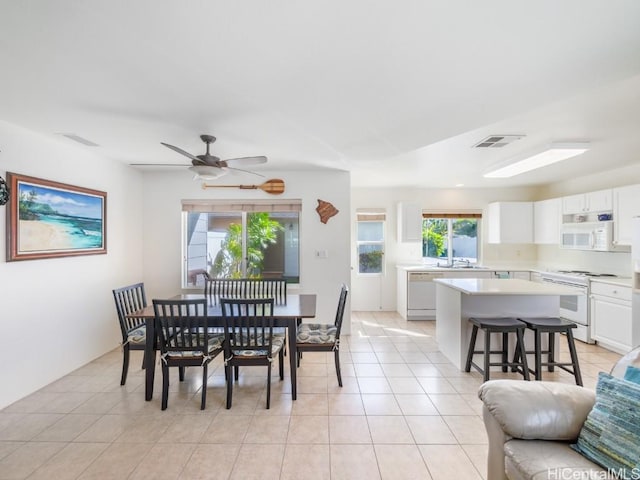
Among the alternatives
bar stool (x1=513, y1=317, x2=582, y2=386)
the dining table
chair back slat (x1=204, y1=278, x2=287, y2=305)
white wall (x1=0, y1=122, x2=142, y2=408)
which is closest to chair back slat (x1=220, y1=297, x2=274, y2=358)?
the dining table

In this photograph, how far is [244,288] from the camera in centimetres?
388

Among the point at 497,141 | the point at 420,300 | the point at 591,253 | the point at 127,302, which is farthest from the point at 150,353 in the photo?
the point at 591,253

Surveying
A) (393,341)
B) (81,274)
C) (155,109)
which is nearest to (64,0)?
(155,109)

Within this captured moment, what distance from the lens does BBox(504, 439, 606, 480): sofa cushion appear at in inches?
50.9

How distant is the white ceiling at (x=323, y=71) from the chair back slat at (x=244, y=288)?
62.6 inches

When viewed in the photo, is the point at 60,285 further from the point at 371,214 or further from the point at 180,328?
the point at 371,214

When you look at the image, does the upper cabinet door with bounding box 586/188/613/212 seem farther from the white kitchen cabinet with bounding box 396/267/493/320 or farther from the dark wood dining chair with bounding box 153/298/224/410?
the dark wood dining chair with bounding box 153/298/224/410

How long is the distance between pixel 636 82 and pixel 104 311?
207 inches

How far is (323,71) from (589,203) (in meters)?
4.62

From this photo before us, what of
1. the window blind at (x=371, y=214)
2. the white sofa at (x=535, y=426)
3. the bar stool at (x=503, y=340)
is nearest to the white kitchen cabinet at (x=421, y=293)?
the window blind at (x=371, y=214)

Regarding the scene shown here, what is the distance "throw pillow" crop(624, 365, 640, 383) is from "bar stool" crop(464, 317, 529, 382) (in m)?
1.52

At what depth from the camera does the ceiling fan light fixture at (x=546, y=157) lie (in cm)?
322

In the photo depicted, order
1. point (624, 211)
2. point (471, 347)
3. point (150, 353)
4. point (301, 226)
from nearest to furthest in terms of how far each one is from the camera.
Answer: point (150, 353) < point (471, 347) < point (624, 211) < point (301, 226)

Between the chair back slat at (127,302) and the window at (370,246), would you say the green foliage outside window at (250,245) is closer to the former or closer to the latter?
the chair back slat at (127,302)
